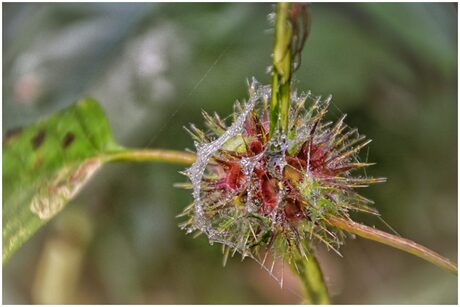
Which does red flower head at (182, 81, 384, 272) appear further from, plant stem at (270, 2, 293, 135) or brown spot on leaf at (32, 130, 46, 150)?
brown spot on leaf at (32, 130, 46, 150)

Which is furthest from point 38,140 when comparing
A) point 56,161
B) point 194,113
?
point 194,113

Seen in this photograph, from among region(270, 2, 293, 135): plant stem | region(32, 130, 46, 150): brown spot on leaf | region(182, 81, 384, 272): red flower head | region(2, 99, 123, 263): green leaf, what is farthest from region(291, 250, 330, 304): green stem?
region(32, 130, 46, 150): brown spot on leaf

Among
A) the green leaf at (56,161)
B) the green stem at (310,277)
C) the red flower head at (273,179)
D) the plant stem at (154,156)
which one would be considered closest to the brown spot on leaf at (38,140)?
the green leaf at (56,161)

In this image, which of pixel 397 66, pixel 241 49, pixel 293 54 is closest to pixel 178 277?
pixel 241 49

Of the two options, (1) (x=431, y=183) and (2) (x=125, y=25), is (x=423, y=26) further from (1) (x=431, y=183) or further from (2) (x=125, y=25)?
(2) (x=125, y=25)

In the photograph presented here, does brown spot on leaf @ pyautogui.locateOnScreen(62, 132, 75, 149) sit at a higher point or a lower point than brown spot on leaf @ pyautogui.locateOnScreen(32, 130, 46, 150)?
higher

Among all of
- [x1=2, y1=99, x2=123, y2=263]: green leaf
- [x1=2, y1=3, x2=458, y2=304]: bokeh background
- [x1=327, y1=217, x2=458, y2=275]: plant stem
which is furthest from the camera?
[x1=2, y1=3, x2=458, y2=304]: bokeh background

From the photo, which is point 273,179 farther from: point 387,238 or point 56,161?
point 56,161
